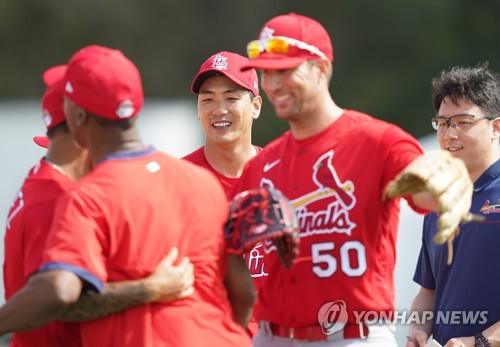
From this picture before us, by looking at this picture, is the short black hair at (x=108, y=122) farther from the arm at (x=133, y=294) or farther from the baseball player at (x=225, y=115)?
the baseball player at (x=225, y=115)

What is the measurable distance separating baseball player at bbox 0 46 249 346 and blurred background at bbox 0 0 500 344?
1393 centimetres

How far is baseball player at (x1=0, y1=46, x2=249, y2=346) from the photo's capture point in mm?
3977

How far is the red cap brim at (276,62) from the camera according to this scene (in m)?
4.42

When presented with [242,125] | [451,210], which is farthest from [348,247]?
[242,125]

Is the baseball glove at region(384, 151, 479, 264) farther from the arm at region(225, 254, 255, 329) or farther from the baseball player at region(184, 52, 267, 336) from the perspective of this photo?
the baseball player at region(184, 52, 267, 336)

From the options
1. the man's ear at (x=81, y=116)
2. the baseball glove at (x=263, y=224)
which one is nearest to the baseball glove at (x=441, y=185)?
the baseball glove at (x=263, y=224)

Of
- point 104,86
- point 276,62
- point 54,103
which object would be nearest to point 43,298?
point 104,86

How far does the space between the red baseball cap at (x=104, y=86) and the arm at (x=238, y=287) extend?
0.76 meters

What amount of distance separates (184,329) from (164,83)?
1740 cm

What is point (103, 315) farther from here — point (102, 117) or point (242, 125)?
point (242, 125)

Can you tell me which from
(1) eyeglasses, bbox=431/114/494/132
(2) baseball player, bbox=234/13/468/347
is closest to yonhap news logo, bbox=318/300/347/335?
(2) baseball player, bbox=234/13/468/347

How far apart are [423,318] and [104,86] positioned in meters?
2.40

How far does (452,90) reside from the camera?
5746 mm

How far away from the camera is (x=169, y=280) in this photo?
4.10 metres
